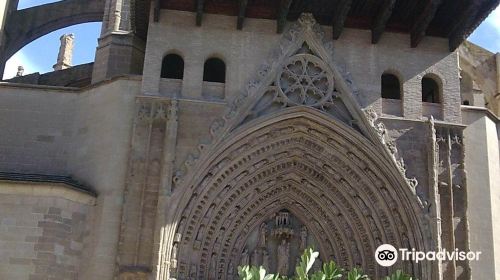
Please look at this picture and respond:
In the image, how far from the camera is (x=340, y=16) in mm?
12508

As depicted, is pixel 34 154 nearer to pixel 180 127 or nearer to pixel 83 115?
pixel 83 115

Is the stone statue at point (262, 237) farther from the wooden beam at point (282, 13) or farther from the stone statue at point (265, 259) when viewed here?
the wooden beam at point (282, 13)

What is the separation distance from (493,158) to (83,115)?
23.4 ft

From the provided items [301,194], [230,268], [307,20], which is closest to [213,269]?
[230,268]

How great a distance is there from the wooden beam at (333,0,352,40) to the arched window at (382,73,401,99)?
49.5 inches

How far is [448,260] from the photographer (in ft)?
38.0

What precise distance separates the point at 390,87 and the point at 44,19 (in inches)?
312

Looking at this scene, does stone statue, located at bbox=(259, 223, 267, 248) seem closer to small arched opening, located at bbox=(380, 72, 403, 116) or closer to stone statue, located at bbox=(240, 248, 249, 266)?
stone statue, located at bbox=(240, 248, 249, 266)

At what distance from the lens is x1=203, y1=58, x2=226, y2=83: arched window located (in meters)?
13.2

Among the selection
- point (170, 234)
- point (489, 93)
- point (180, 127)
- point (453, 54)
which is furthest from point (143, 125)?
point (489, 93)

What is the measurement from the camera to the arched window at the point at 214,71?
43.4ft

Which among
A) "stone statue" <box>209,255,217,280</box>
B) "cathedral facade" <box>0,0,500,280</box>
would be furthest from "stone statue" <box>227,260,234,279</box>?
"stone statue" <box>209,255,217,280</box>

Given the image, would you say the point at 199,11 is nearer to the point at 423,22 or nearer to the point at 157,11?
the point at 157,11

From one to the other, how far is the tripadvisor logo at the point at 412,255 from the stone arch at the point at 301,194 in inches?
4.2
